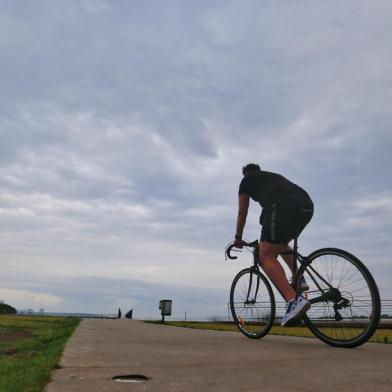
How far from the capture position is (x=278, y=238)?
440 centimetres

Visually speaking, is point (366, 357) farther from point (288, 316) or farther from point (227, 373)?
point (227, 373)

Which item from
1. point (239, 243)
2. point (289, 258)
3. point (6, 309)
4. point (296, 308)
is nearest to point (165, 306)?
point (239, 243)

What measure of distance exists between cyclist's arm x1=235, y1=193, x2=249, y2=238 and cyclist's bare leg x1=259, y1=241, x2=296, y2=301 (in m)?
0.50

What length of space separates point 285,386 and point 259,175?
2959mm

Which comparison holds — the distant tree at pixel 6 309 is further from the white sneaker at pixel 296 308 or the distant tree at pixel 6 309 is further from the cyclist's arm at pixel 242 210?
the white sneaker at pixel 296 308

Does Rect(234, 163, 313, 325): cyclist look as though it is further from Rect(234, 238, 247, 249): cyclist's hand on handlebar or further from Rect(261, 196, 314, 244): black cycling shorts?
Rect(234, 238, 247, 249): cyclist's hand on handlebar

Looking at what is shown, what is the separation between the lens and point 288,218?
14.2 ft

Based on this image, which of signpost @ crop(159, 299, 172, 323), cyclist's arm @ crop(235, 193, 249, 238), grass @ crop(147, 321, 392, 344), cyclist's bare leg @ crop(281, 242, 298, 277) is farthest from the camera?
signpost @ crop(159, 299, 172, 323)

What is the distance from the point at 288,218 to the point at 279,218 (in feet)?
0.29

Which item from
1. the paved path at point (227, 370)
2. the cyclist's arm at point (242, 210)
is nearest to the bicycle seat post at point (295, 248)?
the cyclist's arm at point (242, 210)

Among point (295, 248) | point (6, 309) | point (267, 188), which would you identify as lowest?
point (295, 248)

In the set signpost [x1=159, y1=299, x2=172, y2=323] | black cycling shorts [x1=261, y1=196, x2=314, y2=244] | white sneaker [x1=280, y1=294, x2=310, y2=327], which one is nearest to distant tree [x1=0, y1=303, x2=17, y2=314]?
signpost [x1=159, y1=299, x2=172, y2=323]

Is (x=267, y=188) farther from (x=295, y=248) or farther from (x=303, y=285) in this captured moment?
(x=303, y=285)

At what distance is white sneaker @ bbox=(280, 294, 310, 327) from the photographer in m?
3.92
